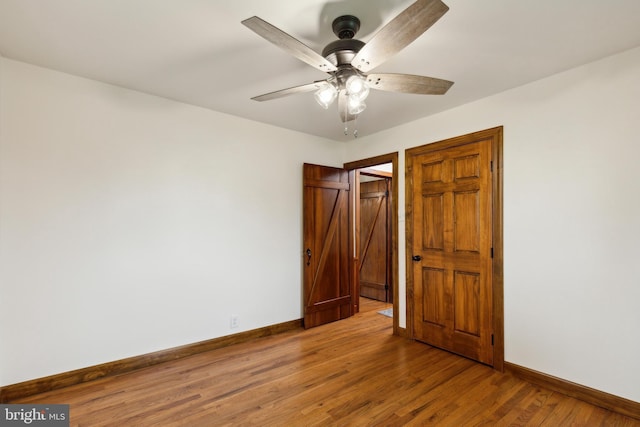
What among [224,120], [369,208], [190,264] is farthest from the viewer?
[369,208]

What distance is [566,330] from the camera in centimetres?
239

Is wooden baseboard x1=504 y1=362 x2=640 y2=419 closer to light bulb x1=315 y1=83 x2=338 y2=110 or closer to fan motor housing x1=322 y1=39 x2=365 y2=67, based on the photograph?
light bulb x1=315 y1=83 x2=338 y2=110

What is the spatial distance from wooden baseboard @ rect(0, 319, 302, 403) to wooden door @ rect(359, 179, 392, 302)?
2290 millimetres

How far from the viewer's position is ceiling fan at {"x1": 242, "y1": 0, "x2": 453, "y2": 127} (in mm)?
1374

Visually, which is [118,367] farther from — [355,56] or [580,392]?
[580,392]

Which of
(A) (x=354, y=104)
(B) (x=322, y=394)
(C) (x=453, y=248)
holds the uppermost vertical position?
(A) (x=354, y=104)

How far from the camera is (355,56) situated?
1646 millimetres

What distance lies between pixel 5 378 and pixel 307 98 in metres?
3.29

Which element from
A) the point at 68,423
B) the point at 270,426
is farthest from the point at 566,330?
the point at 68,423

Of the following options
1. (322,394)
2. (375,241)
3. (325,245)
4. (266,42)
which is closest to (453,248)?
(325,245)

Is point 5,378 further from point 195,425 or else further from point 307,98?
point 307,98

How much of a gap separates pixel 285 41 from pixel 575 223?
2.51 meters

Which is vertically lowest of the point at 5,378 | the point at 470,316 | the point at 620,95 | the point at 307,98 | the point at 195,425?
the point at 195,425

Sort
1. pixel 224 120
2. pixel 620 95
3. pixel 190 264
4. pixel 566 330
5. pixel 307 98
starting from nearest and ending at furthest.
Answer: pixel 620 95, pixel 566 330, pixel 307 98, pixel 190 264, pixel 224 120
